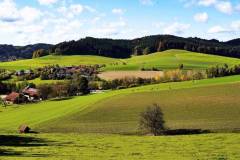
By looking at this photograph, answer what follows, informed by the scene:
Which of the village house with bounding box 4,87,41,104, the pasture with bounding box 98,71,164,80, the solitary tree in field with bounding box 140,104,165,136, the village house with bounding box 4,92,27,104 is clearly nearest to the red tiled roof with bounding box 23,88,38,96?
the village house with bounding box 4,87,41,104

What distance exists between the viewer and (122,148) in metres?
46.7

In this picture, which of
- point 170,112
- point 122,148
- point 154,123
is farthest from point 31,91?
point 122,148

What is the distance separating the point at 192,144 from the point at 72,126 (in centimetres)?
2958

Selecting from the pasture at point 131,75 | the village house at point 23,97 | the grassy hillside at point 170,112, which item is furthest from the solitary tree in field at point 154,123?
the pasture at point 131,75

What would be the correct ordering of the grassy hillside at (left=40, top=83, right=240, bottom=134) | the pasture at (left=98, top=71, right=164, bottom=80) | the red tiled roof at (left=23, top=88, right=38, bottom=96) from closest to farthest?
the grassy hillside at (left=40, top=83, right=240, bottom=134), the red tiled roof at (left=23, top=88, right=38, bottom=96), the pasture at (left=98, top=71, right=164, bottom=80)

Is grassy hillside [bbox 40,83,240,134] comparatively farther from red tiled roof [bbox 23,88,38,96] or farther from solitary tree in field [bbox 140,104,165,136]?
red tiled roof [bbox 23,88,38,96]

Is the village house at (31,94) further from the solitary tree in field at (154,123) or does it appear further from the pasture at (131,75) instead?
the solitary tree in field at (154,123)

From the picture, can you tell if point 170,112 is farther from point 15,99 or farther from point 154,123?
point 15,99

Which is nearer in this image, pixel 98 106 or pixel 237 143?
pixel 237 143

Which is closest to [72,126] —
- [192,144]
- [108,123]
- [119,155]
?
[108,123]

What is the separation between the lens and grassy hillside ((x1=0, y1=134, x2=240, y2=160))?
38.6 meters

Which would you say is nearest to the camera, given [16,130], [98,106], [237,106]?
[16,130]

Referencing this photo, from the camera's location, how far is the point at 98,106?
93625 mm

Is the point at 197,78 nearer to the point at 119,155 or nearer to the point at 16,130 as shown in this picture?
the point at 16,130
